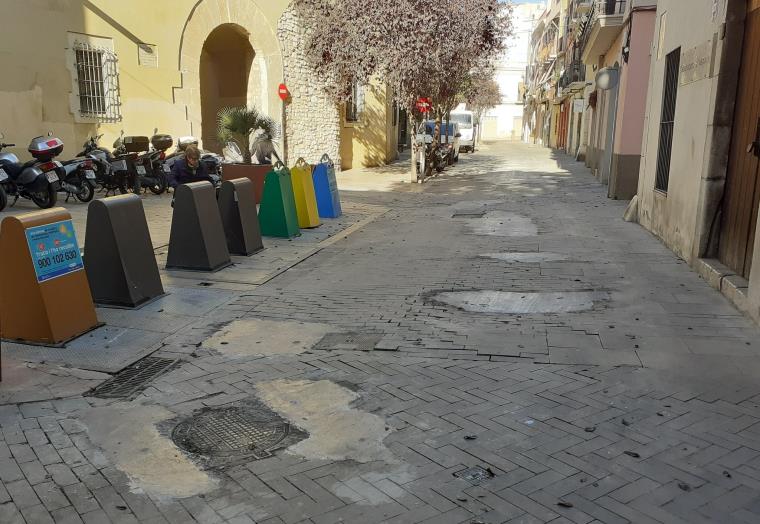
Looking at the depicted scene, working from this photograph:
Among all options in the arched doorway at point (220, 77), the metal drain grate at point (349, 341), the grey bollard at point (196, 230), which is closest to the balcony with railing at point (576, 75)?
the arched doorway at point (220, 77)

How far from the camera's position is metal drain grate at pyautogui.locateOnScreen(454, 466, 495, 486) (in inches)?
125

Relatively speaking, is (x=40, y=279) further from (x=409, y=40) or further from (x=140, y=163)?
(x=409, y=40)

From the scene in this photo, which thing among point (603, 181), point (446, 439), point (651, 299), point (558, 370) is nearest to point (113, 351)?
point (446, 439)

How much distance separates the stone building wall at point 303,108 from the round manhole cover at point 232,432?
17.5 m

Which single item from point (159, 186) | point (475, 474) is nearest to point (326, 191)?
point (159, 186)

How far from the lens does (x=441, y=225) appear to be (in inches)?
450

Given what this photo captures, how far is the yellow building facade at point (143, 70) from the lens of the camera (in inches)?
520

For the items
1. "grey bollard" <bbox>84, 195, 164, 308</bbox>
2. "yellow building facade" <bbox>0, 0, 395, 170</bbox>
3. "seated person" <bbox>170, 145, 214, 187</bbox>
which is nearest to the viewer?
"grey bollard" <bbox>84, 195, 164, 308</bbox>

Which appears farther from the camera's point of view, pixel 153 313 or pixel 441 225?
pixel 441 225

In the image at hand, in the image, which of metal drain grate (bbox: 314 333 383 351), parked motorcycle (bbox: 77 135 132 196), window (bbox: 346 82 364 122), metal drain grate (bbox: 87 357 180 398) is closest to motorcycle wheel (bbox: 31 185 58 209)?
parked motorcycle (bbox: 77 135 132 196)

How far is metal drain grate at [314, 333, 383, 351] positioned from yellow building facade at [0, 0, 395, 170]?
35.3ft

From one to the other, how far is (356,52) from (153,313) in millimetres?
13964

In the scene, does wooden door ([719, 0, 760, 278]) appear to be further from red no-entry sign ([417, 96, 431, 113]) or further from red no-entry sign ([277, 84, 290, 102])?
red no-entry sign ([277, 84, 290, 102])

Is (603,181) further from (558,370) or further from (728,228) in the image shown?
(558,370)
